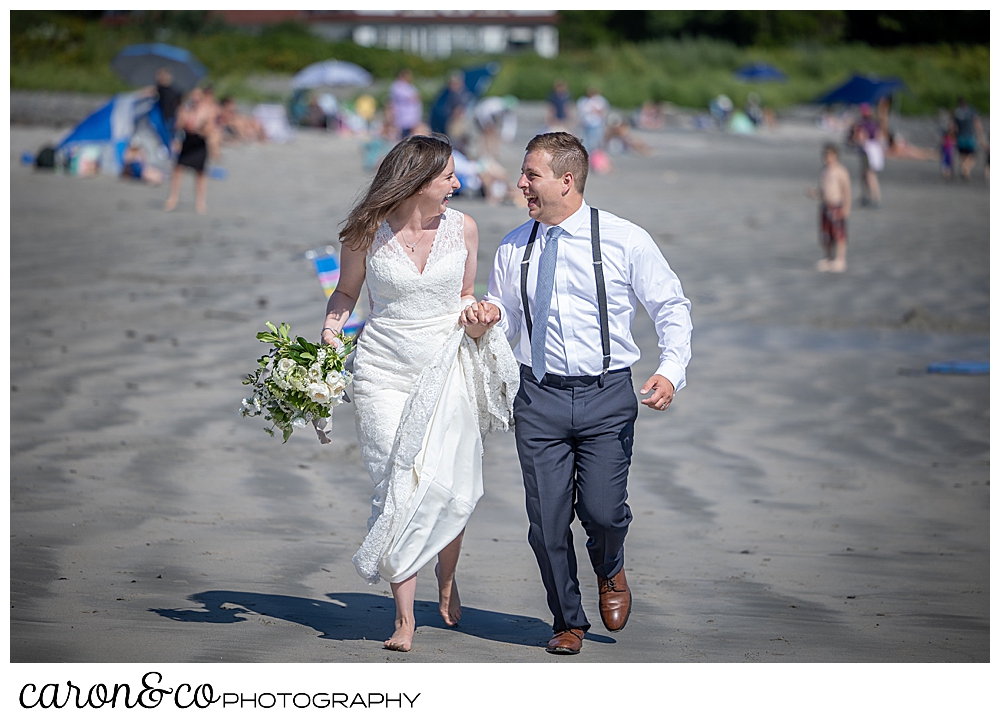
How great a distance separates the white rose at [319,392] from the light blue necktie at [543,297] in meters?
0.74

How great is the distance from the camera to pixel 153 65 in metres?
27.8

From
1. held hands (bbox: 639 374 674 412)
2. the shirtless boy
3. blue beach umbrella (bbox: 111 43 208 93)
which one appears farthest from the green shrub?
held hands (bbox: 639 374 674 412)

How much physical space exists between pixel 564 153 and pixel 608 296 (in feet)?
1.72

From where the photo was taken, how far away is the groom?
4508mm

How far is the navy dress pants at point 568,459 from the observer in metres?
4.54

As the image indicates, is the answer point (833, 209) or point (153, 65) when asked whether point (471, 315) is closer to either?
point (833, 209)

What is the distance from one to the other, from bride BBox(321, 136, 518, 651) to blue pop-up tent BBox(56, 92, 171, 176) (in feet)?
54.2

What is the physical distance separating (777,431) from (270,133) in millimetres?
21645

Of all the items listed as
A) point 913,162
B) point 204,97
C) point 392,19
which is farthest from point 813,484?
point 392,19

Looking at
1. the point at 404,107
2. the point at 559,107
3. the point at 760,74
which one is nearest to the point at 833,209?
the point at 559,107

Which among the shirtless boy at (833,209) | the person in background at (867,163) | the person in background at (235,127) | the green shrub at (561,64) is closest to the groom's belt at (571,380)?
the shirtless boy at (833,209)

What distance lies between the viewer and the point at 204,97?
17969 mm

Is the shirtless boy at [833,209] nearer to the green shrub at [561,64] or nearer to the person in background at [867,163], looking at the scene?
the person in background at [867,163]

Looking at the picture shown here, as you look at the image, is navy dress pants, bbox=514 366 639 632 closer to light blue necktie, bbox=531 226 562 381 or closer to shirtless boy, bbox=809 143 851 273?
light blue necktie, bbox=531 226 562 381
